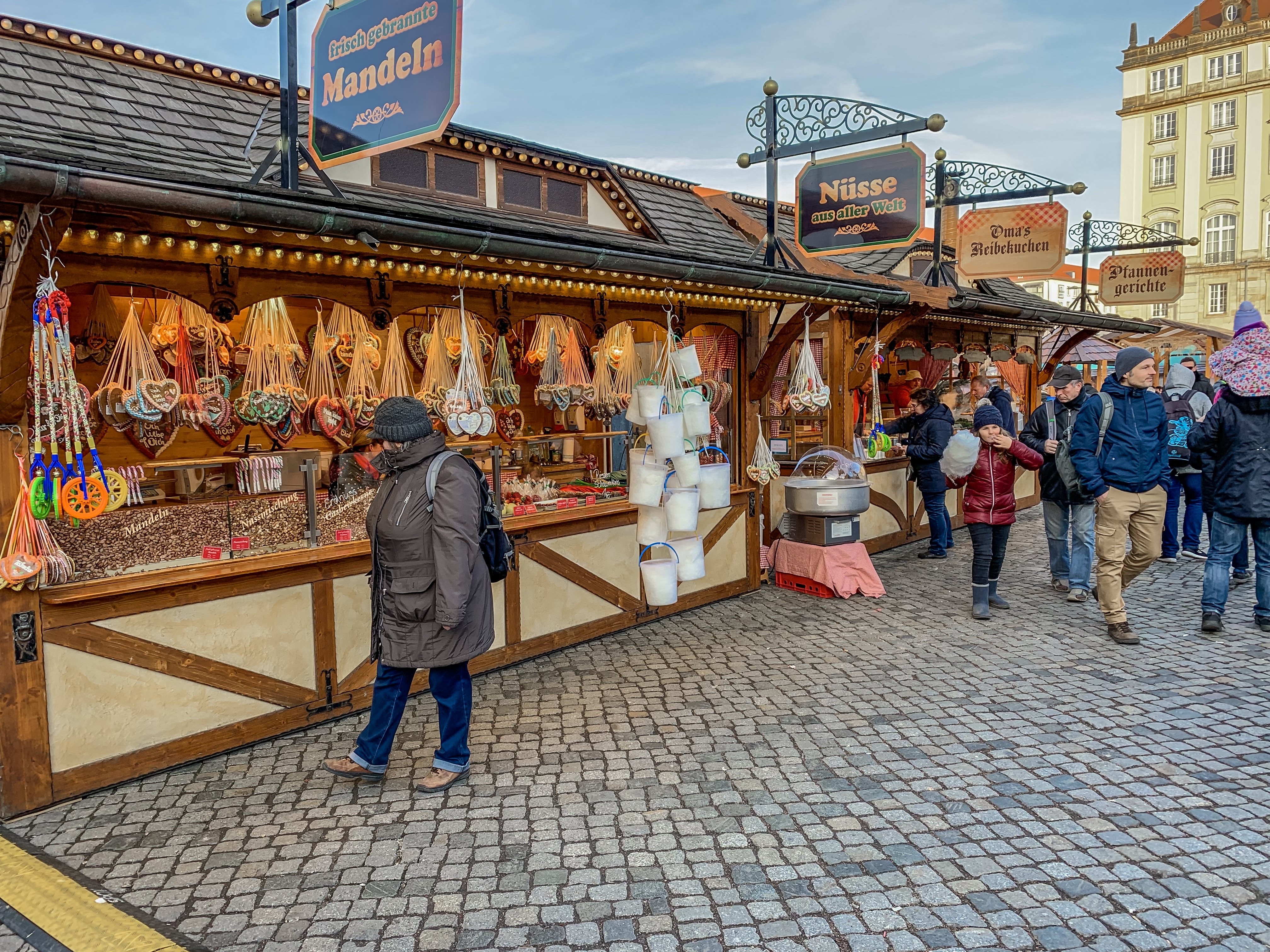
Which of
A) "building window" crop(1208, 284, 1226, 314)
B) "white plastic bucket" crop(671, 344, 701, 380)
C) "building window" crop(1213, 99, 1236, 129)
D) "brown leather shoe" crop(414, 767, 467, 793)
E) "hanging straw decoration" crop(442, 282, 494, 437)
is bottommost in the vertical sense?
"brown leather shoe" crop(414, 767, 467, 793)

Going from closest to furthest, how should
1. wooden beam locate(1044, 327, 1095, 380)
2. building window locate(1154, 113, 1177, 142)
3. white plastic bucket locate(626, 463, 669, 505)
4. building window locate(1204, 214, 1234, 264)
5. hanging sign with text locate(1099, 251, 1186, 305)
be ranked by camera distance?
white plastic bucket locate(626, 463, 669, 505) → wooden beam locate(1044, 327, 1095, 380) → hanging sign with text locate(1099, 251, 1186, 305) → building window locate(1204, 214, 1234, 264) → building window locate(1154, 113, 1177, 142)

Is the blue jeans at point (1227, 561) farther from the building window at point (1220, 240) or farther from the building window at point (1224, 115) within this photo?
the building window at point (1224, 115)

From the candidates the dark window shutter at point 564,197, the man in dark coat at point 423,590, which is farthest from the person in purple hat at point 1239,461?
the dark window shutter at point 564,197

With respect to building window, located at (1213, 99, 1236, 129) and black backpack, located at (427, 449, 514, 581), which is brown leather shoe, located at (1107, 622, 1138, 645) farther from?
building window, located at (1213, 99, 1236, 129)

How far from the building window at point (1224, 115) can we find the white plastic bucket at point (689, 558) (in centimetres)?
5508

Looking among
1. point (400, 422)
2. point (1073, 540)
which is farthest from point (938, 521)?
point (400, 422)

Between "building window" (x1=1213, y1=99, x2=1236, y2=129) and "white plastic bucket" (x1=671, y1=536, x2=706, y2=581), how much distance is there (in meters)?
55.1

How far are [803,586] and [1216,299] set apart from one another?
49486 millimetres

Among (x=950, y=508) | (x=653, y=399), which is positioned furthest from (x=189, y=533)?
(x=950, y=508)

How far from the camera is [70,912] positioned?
3.14 metres

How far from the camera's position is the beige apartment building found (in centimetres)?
4472

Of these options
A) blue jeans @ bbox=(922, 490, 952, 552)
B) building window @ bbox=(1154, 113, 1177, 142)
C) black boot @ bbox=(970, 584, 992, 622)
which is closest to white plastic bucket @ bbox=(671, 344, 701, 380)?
black boot @ bbox=(970, 584, 992, 622)

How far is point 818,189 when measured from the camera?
810cm

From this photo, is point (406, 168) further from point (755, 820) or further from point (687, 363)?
point (755, 820)
